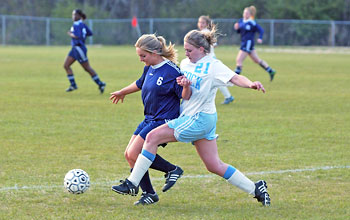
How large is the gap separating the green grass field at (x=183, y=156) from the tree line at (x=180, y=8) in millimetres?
34652

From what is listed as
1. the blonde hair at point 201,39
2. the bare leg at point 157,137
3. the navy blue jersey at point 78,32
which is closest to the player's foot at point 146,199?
the bare leg at point 157,137

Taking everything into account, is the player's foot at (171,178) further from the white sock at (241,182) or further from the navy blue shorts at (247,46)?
the navy blue shorts at (247,46)

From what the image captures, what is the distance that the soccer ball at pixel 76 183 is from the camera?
5965mm

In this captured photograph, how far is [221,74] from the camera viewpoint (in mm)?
5539

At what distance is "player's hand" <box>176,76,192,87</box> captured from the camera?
535 centimetres

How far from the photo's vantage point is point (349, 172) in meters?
7.22

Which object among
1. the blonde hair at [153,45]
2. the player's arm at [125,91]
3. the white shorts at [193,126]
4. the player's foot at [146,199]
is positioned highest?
the blonde hair at [153,45]

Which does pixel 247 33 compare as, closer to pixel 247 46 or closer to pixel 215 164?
pixel 247 46

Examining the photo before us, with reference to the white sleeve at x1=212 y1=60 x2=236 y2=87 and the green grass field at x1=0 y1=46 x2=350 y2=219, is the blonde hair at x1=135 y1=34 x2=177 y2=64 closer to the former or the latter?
the white sleeve at x1=212 y1=60 x2=236 y2=87

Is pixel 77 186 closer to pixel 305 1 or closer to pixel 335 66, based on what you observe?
pixel 335 66

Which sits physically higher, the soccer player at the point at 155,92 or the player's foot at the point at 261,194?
the soccer player at the point at 155,92

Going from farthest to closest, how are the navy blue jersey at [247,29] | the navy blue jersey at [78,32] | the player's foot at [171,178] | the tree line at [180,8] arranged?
the tree line at [180,8]
the navy blue jersey at [247,29]
the navy blue jersey at [78,32]
the player's foot at [171,178]

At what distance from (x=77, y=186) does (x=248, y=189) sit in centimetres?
159

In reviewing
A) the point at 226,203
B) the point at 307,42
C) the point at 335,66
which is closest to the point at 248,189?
the point at 226,203
